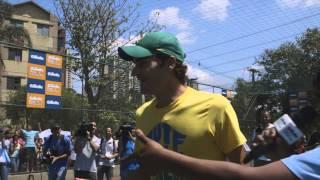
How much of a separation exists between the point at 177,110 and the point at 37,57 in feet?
34.6

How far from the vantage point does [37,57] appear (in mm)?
12875

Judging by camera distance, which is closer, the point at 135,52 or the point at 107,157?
Result: the point at 135,52

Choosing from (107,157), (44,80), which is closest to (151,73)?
(107,157)

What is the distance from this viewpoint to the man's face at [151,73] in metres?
2.75

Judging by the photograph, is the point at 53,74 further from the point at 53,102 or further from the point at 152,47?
the point at 152,47

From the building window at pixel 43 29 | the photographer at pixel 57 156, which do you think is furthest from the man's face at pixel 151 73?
the building window at pixel 43 29

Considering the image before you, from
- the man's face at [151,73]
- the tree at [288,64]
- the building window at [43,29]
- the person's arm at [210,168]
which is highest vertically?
the building window at [43,29]

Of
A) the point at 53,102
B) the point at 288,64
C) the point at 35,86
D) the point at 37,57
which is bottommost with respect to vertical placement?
the point at 53,102

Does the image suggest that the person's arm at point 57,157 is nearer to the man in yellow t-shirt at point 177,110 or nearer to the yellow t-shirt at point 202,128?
the man in yellow t-shirt at point 177,110

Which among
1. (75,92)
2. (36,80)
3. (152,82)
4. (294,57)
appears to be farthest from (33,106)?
(294,57)

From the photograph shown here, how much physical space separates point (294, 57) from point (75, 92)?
2586cm

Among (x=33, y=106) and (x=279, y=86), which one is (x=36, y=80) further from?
(x=279, y=86)

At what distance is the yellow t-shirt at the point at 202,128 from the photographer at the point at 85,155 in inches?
278

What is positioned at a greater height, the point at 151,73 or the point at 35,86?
the point at 35,86
